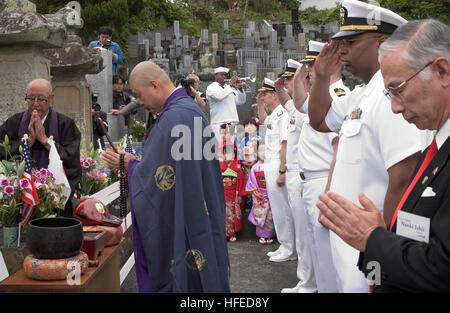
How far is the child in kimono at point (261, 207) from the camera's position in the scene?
Result: 22.4 feet

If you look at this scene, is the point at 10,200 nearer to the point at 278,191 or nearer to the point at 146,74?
the point at 146,74

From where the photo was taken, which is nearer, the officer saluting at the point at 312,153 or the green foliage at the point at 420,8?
the officer saluting at the point at 312,153

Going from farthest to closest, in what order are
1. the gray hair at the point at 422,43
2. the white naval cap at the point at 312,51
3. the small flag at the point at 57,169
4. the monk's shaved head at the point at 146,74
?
1. the white naval cap at the point at 312,51
2. the small flag at the point at 57,169
3. the monk's shaved head at the point at 146,74
4. the gray hair at the point at 422,43

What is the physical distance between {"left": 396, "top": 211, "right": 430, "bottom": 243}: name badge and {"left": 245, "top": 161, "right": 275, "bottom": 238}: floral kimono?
5.17 m

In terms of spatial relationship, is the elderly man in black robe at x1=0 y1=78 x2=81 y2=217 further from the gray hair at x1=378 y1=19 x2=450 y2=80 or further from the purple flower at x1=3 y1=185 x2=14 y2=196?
the gray hair at x1=378 y1=19 x2=450 y2=80

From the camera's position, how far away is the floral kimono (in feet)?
22.4

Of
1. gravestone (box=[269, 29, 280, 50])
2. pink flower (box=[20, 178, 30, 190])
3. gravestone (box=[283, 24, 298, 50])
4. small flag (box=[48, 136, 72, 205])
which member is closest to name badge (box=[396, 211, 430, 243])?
pink flower (box=[20, 178, 30, 190])

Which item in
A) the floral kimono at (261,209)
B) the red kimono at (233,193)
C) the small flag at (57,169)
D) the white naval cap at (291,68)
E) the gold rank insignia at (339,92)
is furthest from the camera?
the red kimono at (233,193)

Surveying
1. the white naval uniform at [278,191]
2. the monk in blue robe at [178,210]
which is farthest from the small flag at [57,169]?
the white naval uniform at [278,191]

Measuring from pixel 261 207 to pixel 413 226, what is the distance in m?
5.33

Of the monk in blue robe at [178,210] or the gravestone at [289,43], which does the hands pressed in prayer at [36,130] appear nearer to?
the monk in blue robe at [178,210]

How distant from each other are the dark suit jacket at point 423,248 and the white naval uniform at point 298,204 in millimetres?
3215

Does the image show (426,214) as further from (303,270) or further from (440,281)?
(303,270)

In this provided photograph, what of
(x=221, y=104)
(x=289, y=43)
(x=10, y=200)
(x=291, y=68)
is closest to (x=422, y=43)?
(x=10, y=200)
